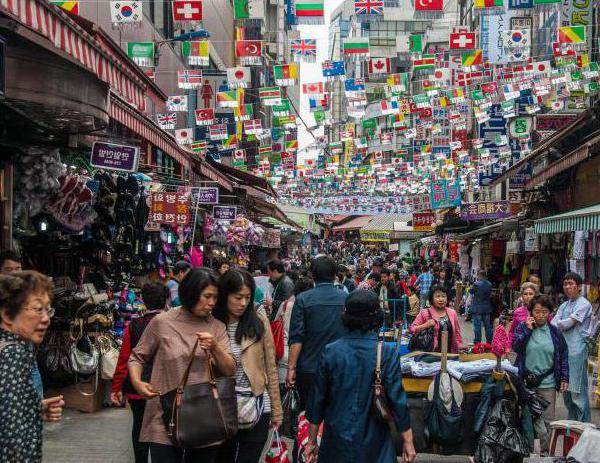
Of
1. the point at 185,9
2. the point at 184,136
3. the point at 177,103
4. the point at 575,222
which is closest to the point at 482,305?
the point at 575,222

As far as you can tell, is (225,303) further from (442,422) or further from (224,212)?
(224,212)

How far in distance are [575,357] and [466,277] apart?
928 inches

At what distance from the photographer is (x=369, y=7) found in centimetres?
1736

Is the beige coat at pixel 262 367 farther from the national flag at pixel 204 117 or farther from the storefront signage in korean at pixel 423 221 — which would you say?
the storefront signage in korean at pixel 423 221

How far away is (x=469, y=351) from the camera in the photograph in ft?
26.3

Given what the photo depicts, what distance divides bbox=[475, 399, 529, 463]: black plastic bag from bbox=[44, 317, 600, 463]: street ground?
1.28 m

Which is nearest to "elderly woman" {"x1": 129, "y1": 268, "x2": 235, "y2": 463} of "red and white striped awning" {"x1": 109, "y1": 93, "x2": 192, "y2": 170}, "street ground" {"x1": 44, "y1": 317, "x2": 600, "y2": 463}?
"street ground" {"x1": 44, "y1": 317, "x2": 600, "y2": 463}

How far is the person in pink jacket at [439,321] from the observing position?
8.08 m

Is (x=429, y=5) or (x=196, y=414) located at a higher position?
(x=429, y=5)

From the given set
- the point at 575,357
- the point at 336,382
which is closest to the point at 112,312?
the point at 575,357

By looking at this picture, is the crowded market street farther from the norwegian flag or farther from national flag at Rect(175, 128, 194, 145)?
the norwegian flag

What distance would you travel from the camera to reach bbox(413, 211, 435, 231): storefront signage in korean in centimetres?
4400

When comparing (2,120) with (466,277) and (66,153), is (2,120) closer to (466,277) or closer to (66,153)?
(66,153)

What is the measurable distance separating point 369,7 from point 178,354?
14.1 metres
